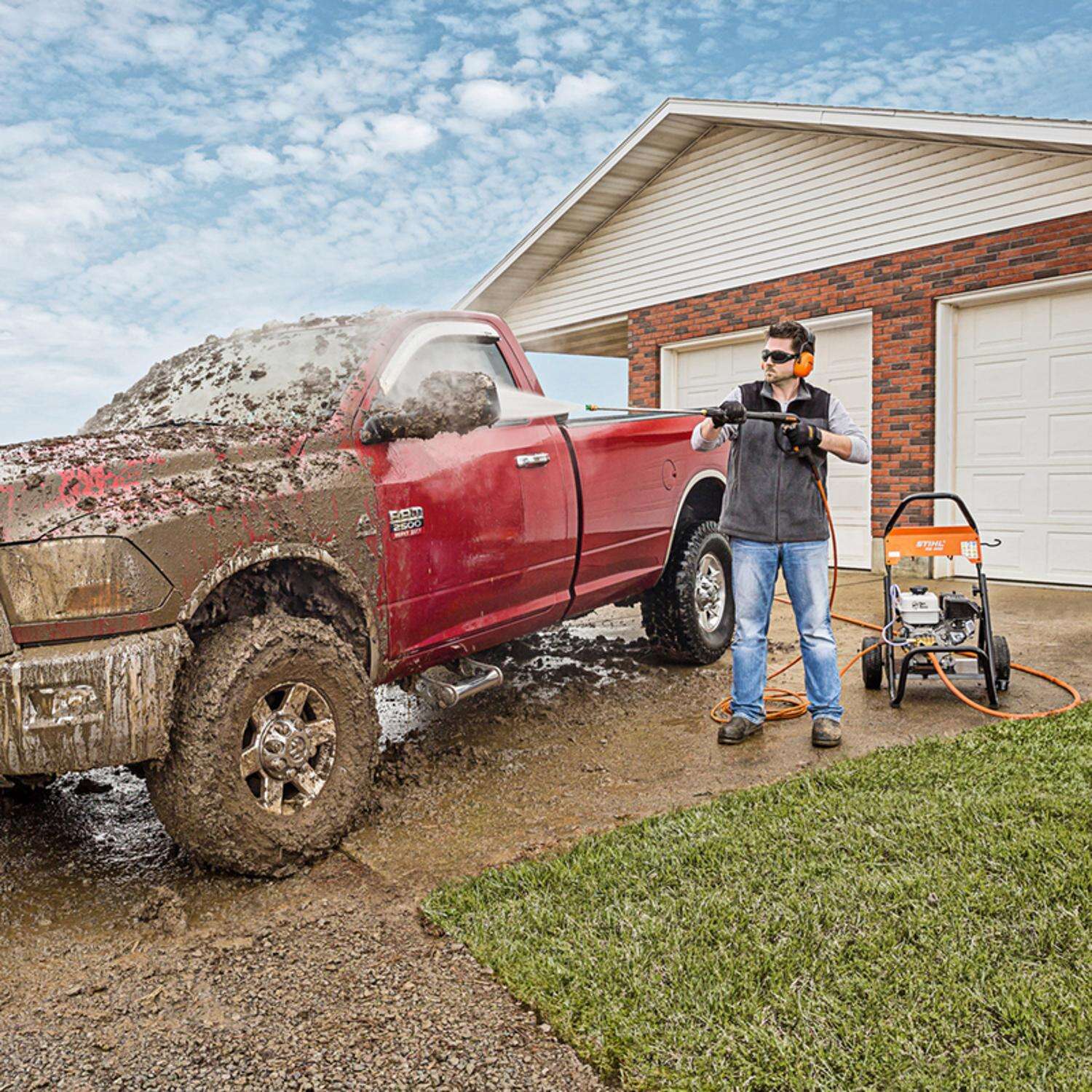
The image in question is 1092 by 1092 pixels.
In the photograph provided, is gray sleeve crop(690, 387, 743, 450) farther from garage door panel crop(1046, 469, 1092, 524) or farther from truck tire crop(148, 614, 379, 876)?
garage door panel crop(1046, 469, 1092, 524)

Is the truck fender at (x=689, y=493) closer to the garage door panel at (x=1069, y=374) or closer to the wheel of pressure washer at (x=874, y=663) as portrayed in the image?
the wheel of pressure washer at (x=874, y=663)

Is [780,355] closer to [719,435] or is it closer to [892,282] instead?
[719,435]

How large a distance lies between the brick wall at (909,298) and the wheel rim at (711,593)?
4691mm

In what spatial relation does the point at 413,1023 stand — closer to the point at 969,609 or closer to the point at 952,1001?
the point at 952,1001

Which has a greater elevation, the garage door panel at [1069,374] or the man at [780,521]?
the garage door panel at [1069,374]

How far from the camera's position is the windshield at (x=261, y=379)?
404cm

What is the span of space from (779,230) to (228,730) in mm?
10302

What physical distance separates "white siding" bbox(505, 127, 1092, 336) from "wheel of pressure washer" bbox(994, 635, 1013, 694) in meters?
5.76

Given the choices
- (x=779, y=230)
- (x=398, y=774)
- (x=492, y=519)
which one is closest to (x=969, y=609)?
(x=492, y=519)

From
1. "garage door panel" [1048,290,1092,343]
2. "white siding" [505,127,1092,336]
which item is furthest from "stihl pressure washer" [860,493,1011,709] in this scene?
"white siding" [505,127,1092,336]

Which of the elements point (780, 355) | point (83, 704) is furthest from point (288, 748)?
point (780, 355)

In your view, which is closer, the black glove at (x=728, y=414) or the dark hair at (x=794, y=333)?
the black glove at (x=728, y=414)

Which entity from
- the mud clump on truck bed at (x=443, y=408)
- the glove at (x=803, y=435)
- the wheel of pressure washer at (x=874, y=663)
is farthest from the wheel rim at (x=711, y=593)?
the mud clump on truck bed at (x=443, y=408)

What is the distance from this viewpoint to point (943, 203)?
10086mm
